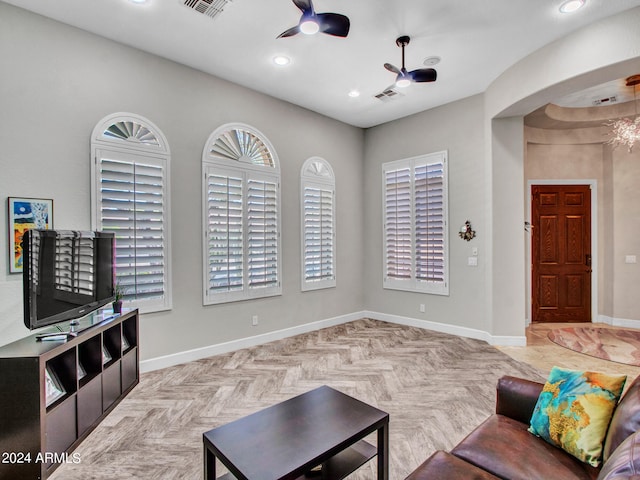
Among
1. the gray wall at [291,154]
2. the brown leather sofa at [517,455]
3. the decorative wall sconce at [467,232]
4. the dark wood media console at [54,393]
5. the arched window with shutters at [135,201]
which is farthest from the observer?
the decorative wall sconce at [467,232]

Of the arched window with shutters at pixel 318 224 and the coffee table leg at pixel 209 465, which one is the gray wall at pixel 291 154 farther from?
the coffee table leg at pixel 209 465

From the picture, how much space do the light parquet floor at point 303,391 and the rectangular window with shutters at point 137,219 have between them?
3.15 feet

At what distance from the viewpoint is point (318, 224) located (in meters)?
5.60

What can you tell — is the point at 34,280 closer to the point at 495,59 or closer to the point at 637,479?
the point at 637,479

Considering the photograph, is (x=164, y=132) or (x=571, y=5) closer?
(x=571, y=5)

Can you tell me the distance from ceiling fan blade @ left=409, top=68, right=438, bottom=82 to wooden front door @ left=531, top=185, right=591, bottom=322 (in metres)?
3.72

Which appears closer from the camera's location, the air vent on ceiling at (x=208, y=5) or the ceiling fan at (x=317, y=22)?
the ceiling fan at (x=317, y=22)

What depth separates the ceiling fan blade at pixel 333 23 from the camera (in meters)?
2.64

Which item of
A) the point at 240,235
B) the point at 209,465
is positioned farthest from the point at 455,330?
the point at 209,465

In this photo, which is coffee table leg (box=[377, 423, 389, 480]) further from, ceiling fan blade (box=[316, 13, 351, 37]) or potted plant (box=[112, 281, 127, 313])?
ceiling fan blade (box=[316, 13, 351, 37])

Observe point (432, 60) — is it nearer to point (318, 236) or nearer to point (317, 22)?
point (317, 22)

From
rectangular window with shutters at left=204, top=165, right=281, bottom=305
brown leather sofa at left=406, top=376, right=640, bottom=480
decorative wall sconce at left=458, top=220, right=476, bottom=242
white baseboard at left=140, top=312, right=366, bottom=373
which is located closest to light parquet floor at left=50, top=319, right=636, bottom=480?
white baseboard at left=140, top=312, right=366, bottom=373

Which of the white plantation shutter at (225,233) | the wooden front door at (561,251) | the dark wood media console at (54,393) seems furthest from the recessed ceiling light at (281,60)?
the wooden front door at (561,251)

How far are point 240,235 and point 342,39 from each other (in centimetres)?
261
